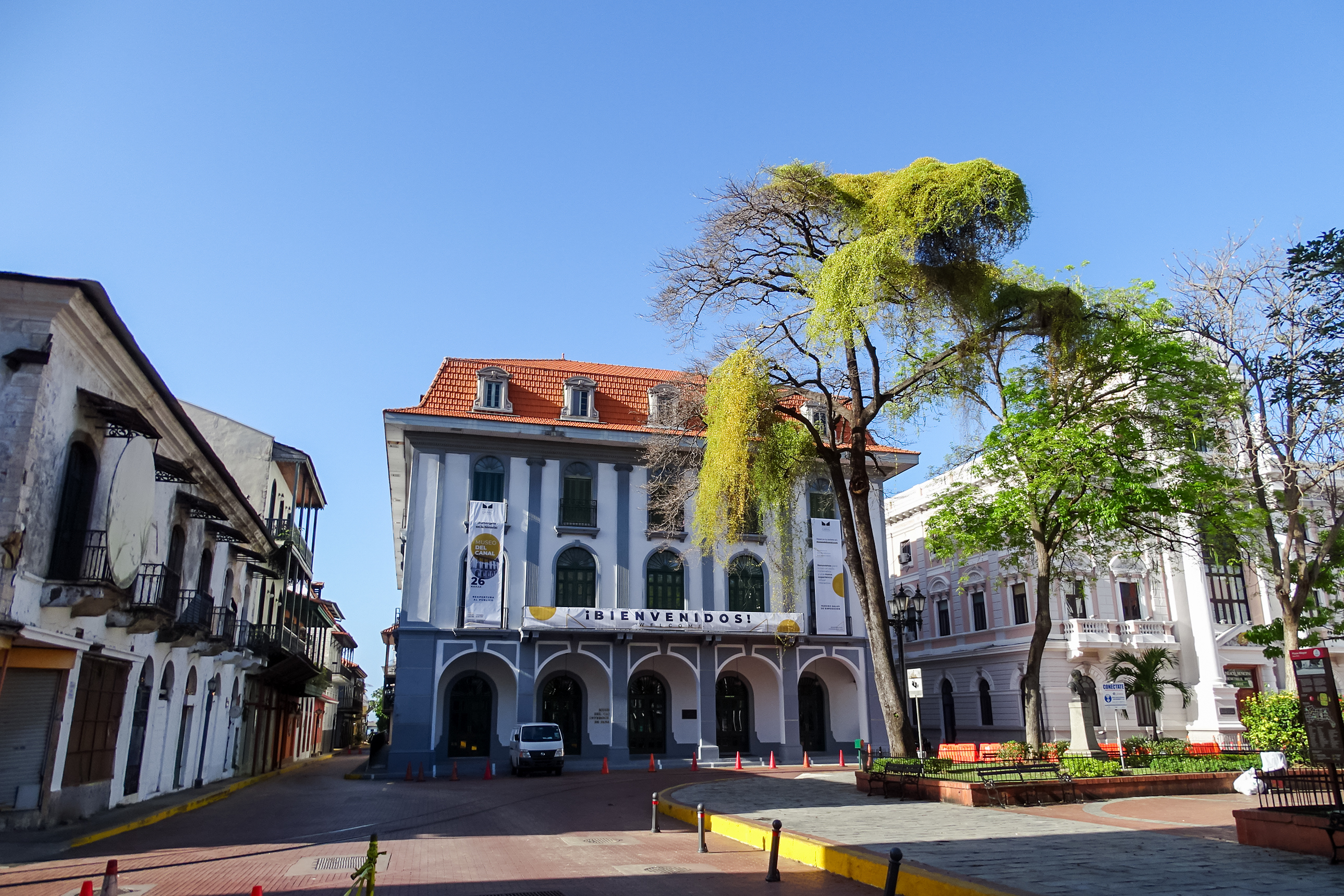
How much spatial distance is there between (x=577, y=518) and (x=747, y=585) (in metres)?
6.71

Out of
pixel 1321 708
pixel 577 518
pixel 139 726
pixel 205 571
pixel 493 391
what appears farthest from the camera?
pixel 493 391

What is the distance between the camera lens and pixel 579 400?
3198 cm

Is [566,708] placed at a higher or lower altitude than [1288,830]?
higher

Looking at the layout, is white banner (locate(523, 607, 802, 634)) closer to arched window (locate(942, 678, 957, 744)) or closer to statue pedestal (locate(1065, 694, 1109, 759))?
statue pedestal (locate(1065, 694, 1109, 759))

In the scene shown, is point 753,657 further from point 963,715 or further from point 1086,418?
point 1086,418

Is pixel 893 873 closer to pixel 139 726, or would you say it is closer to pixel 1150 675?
pixel 139 726

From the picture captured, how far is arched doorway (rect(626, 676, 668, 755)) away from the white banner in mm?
3019

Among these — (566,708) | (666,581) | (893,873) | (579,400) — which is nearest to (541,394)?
(579,400)

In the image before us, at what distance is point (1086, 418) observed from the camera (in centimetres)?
1977

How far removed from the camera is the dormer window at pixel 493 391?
30.6m

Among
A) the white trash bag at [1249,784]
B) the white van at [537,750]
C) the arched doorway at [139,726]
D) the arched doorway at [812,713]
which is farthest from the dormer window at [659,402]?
the white trash bag at [1249,784]

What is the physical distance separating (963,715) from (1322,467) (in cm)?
2073

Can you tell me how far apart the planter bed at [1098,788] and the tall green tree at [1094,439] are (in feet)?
8.16

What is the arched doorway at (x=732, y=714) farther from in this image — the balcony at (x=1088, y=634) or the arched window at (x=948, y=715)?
the balcony at (x=1088, y=634)
